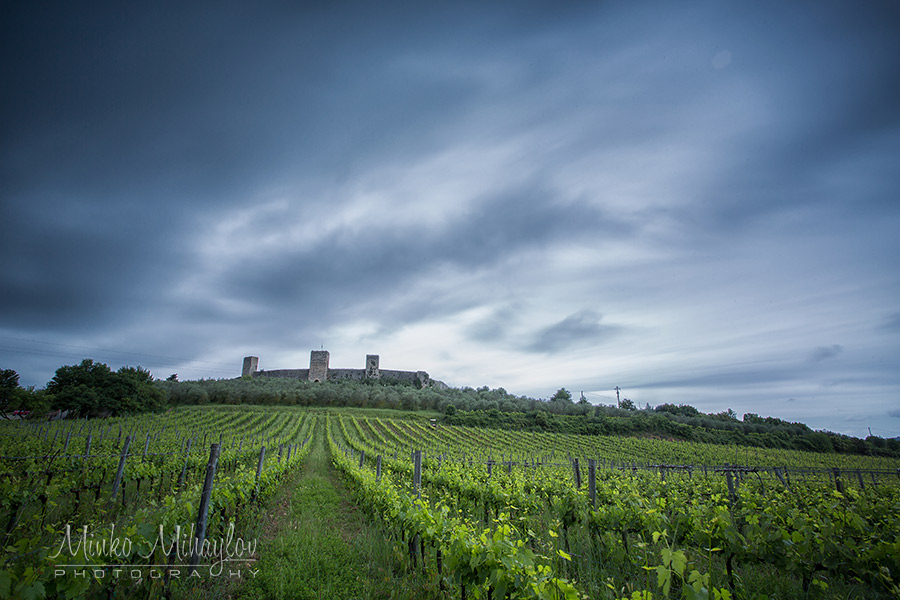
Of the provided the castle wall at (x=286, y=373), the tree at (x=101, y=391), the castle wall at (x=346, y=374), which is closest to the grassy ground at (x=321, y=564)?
the tree at (x=101, y=391)

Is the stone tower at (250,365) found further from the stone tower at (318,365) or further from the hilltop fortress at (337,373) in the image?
the stone tower at (318,365)

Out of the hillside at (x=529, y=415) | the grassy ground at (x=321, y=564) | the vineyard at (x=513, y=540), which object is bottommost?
the hillside at (x=529, y=415)

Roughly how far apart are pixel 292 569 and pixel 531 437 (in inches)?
1511

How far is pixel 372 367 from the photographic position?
74.7 m

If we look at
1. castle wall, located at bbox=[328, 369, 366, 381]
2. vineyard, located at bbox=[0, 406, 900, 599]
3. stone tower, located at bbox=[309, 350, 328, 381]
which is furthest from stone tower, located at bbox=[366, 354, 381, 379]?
vineyard, located at bbox=[0, 406, 900, 599]

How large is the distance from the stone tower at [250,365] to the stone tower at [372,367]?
2428cm

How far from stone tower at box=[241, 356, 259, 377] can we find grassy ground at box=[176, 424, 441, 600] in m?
78.7

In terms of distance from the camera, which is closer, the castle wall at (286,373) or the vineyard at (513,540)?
the vineyard at (513,540)

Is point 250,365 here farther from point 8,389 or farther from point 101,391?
point 8,389

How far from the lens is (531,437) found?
1556 inches

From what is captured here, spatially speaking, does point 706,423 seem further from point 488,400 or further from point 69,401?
point 69,401

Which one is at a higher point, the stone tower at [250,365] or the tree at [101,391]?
the stone tower at [250,365]

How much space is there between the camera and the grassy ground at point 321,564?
4.17 m

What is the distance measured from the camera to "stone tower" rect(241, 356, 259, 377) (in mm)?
76312
